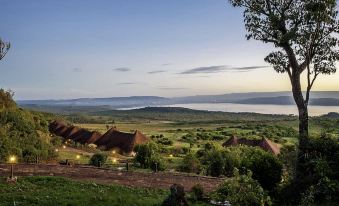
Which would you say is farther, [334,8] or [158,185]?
[158,185]

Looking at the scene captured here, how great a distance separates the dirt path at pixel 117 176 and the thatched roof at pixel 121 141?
44.3 m

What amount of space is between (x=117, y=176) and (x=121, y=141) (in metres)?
51.4

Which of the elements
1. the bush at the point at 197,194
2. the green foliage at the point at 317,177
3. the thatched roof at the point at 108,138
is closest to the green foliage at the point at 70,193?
the bush at the point at 197,194

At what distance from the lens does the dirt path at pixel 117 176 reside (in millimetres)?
29922

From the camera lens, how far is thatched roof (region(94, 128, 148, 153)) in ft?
263

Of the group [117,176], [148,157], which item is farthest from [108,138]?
[117,176]

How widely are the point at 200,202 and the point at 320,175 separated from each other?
854 centimetres

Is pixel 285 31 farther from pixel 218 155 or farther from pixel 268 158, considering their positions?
pixel 218 155

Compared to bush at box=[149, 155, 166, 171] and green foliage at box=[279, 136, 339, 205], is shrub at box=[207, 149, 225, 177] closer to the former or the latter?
bush at box=[149, 155, 166, 171]

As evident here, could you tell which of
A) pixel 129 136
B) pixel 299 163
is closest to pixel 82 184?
pixel 299 163

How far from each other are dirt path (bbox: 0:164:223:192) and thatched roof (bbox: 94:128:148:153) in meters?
44.3

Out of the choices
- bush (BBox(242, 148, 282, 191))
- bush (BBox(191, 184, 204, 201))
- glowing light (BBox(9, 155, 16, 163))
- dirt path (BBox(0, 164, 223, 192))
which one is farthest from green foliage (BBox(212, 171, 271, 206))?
glowing light (BBox(9, 155, 16, 163))

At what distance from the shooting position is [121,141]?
8325 centimetres

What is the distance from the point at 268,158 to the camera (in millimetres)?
28359
